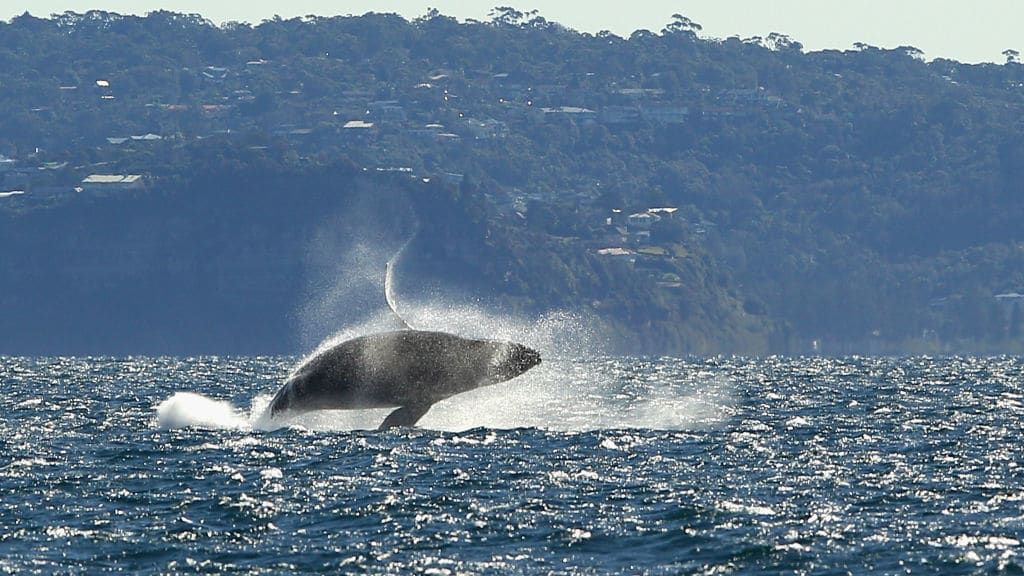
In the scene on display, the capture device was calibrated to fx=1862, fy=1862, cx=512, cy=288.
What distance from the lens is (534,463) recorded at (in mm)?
40281

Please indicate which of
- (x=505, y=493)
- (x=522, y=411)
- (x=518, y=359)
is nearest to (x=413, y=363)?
(x=518, y=359)

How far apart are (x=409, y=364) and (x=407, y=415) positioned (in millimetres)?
2312

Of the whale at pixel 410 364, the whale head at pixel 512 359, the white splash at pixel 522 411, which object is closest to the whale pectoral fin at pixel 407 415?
the whale at pixel 410 364

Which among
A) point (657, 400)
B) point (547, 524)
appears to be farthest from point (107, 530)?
point (657, 400)

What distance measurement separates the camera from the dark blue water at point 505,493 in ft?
91.9

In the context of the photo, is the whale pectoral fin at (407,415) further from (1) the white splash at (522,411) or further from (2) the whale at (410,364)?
(1) the white splash at (522,411)

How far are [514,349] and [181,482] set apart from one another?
326 inches

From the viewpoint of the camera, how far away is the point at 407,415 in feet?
140

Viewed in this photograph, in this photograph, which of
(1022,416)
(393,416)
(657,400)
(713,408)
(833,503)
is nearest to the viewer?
(833,503)

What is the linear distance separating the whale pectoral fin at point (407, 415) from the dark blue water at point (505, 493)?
19.5 inches

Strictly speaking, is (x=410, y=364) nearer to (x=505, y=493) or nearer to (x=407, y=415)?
(x=407, y=415)

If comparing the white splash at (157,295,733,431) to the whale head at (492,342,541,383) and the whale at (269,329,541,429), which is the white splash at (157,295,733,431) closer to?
the whale at (269,329,541,429)

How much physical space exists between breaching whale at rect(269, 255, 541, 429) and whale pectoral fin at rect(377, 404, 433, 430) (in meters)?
1.04

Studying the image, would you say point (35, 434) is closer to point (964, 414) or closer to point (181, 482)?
point (181, 482)
